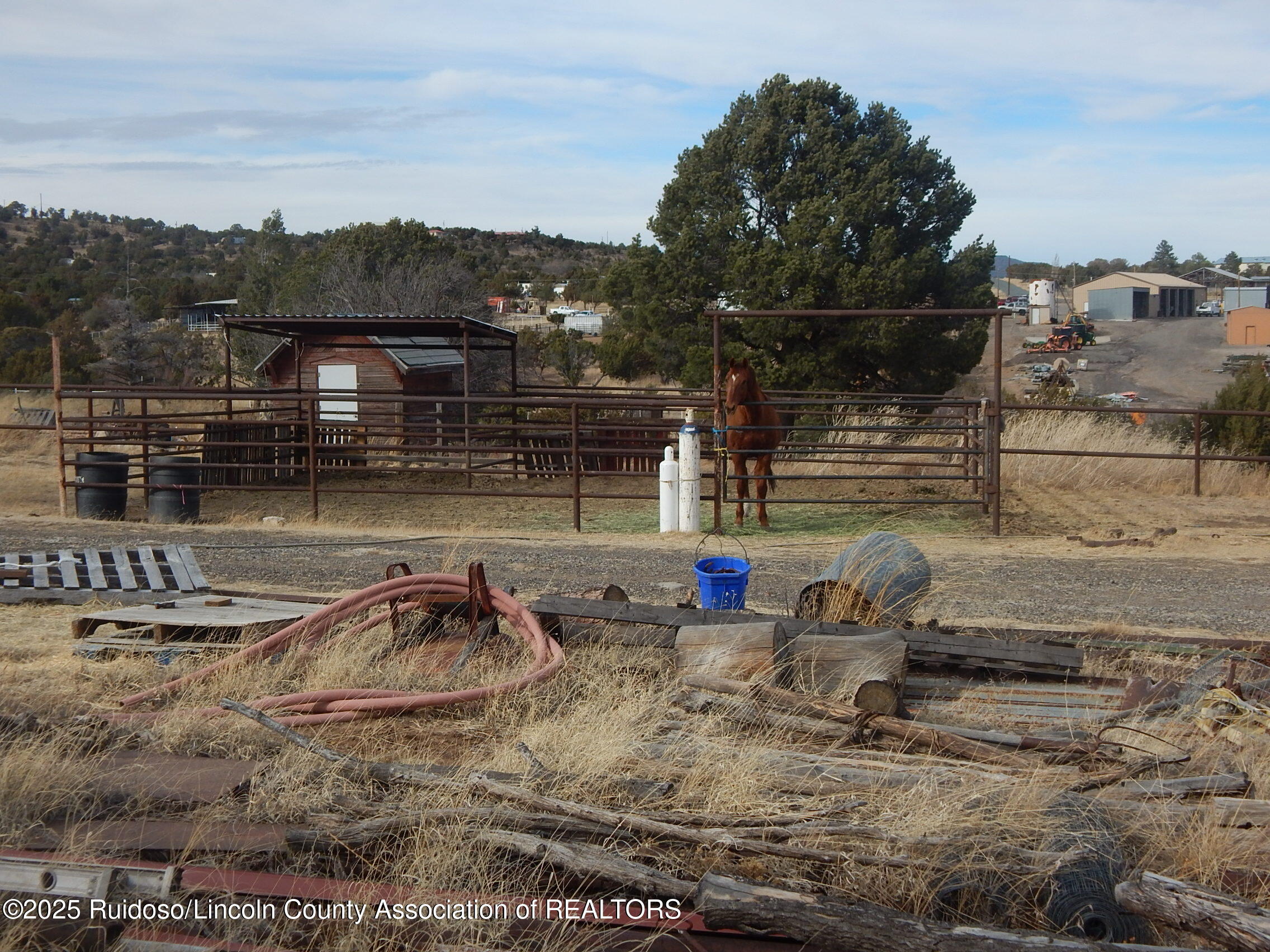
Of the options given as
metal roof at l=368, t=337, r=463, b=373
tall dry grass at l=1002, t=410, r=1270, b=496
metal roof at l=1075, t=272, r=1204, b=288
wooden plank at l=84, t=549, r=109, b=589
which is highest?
metal roof at l=1075, t=272, r=1204, b=288

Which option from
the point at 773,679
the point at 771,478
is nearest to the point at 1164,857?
the point at 773,679

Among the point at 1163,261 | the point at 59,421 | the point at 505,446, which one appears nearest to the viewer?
the point at 59,421

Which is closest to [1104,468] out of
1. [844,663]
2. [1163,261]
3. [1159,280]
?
[844,663]

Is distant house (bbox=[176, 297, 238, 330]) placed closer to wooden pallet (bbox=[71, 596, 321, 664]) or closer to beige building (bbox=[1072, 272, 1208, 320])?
wooden pallet (bbox=[71, 596, 321, 664])

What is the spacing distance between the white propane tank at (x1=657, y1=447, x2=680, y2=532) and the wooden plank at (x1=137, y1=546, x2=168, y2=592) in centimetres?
465

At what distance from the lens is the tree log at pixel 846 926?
9.11 ft

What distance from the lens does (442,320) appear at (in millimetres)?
14820

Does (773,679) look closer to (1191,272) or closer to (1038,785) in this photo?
(1038,785)

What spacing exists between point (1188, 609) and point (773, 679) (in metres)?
3.84

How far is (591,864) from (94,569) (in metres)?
5.81

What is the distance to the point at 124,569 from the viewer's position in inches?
300

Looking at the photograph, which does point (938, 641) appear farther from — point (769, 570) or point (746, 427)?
point (746, 427)

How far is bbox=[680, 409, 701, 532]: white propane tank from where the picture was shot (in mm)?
10500

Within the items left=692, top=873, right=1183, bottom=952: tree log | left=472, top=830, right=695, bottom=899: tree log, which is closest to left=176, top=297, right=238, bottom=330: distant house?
left=472, top=830, right=695, bottom=899: tree log
